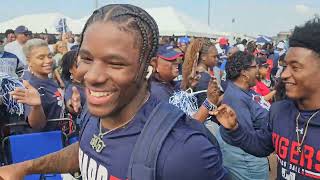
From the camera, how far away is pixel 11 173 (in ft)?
5.82

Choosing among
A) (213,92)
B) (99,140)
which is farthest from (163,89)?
(99,140)

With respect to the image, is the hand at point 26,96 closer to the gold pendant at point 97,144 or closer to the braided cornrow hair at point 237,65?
the gold pendant at point 97,144

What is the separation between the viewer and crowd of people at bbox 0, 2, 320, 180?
1.49 metres

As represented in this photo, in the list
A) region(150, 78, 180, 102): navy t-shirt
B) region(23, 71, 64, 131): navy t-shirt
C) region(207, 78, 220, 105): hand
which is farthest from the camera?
region(23, 71, 64, 131): navy t-shirt

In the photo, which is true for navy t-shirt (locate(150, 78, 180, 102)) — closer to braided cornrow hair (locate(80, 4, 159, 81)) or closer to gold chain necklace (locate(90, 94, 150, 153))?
gold chain necklace (locate(90, 94, 150, 153))

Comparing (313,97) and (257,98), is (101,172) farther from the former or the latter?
(257,98)

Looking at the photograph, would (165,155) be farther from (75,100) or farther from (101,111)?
(75,100)

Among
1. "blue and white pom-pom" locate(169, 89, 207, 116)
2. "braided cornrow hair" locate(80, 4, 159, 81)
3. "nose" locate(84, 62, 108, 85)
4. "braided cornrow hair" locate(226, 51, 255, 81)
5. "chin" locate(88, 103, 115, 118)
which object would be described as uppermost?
"braided cornrow hair" locate(80, 4, 159, 81)

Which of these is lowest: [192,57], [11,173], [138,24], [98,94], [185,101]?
[185,101]

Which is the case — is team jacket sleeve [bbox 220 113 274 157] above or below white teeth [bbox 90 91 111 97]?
below

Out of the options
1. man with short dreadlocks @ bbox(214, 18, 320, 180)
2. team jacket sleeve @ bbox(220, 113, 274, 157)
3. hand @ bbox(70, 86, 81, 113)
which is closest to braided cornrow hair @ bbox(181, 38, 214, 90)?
hand @ bbox(70, 86, 81, 113)

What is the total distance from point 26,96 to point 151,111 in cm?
202

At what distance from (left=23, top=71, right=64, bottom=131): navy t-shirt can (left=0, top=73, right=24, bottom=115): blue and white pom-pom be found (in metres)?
0.17

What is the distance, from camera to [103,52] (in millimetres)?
1523
